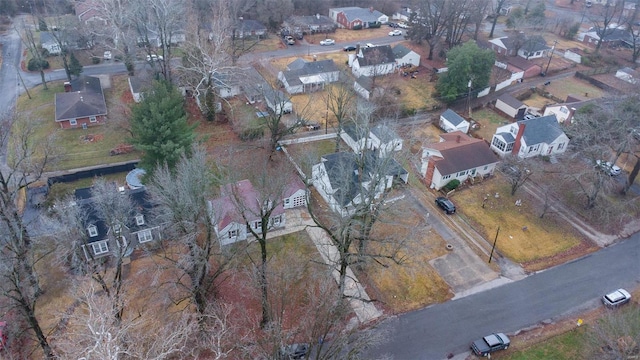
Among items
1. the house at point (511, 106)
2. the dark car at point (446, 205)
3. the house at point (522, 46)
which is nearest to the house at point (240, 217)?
the dark car at point (446, 205)

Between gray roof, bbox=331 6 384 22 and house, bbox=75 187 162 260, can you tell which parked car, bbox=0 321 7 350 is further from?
gray roof, bbox=331 6 384 22

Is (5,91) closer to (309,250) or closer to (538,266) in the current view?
Answer: (309,250)

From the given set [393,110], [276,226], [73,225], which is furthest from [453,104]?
[73,225]

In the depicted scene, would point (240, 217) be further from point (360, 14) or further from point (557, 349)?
point (360, 14)

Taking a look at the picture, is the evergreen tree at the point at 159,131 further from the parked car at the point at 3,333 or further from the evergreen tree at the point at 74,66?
the evergreen tree at the point at 74,66

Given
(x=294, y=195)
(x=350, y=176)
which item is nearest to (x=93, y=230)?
(x=294, y=195)

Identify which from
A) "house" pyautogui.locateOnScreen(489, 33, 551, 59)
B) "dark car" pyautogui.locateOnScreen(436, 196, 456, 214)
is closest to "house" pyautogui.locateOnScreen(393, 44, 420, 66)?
"house" pyautogui.locateOnScreen(489, 33, 551, 59)
